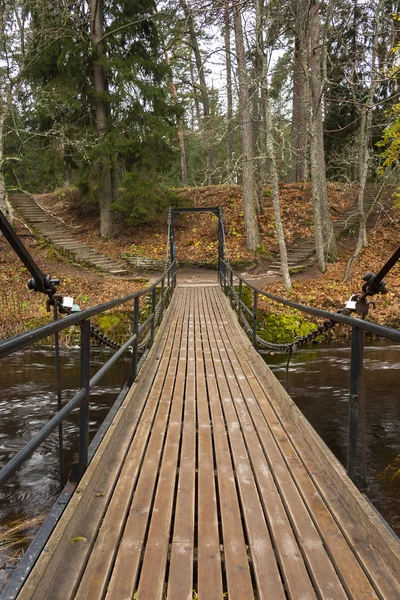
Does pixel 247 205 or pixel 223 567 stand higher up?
pixel 247 205

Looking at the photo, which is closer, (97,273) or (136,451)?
(136,451)

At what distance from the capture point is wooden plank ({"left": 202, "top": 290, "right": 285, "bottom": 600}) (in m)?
1.85

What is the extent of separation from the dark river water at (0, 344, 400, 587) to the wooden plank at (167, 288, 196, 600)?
7.21ft

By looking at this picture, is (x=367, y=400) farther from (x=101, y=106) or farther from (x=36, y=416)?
(x=101, y=106)

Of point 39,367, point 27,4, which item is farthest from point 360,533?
point 27,4

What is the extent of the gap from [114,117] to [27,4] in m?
5.20

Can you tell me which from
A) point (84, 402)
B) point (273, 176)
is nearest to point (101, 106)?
point (273, 176)

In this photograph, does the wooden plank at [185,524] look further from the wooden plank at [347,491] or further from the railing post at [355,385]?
the railing post at [355,385]

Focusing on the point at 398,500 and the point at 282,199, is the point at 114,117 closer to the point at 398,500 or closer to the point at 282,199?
the point at 282,199

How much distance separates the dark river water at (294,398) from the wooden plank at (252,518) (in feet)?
6.29

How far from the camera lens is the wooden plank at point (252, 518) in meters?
1.85

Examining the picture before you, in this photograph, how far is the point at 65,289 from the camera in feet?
47.7

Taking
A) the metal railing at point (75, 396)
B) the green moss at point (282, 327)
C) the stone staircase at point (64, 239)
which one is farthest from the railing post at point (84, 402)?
the stone staircase at point (64, 239)

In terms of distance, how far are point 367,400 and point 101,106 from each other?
1800 cm
